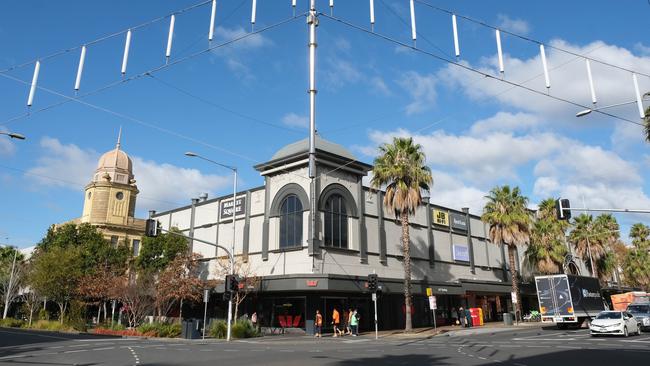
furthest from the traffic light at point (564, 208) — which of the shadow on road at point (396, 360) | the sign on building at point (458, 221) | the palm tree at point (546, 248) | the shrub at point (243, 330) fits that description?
the palm tree at point (546, 248)

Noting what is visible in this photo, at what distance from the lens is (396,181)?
3531cm

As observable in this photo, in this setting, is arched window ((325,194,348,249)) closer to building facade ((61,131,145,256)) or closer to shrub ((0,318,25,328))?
building facade ((61,131,145,256))

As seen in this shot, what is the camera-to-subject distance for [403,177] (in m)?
35.2

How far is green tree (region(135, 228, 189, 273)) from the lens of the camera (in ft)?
130

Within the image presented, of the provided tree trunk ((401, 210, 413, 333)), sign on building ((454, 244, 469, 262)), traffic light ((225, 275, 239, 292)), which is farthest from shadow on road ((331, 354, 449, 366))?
sign on building ((454, 244, 469, 262))

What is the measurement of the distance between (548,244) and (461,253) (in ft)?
30.2

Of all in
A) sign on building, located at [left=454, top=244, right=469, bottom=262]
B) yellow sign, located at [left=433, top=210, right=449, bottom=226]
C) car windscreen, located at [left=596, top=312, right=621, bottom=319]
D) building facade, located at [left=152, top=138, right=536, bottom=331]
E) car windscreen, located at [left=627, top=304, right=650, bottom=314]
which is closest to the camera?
car windscreen, located at [left=596, top=312, right=621, bottom=319]

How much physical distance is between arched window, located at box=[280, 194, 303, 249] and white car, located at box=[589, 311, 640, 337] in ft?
61.3

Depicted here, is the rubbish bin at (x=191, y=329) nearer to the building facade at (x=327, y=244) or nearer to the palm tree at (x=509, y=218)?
the building facade at (x=327, y=244)

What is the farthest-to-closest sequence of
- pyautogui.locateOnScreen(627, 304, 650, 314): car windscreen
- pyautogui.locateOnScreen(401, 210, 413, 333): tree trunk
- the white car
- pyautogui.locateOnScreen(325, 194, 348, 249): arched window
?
pyautogui.locateOnScreen(325, 194, 348, 249): arched window
pyautogui.locateOnScreen(401, 210, 413, 333): tree trunk
pyautogui.locateOnScreen(627, 304, 650, 314): car windscreen
the white car

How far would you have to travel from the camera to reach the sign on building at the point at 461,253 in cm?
4656

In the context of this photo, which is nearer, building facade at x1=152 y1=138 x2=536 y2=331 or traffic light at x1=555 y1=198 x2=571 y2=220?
traffic light at x1=555 y1=198 x2=571 y2=220

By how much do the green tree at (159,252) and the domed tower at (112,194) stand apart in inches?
671

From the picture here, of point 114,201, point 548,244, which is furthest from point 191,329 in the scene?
point 548,244
